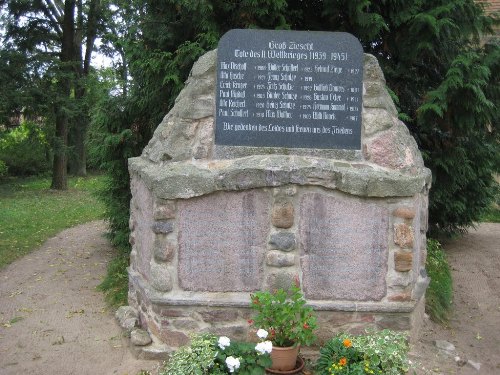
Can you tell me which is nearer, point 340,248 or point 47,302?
point 340,248

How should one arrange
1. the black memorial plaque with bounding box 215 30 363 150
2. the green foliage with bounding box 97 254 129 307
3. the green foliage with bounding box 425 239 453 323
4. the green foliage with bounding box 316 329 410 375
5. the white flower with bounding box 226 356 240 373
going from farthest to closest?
the green foliage with bounding box 97 254 129 307 → the green foliage with bounding box 425 239 453 323 → the black memorial plaque with bounding box 215 30 363 150 → the green foliage with bounding box 316 329 410 375 → the white flower with bounding box 226 356 240 373

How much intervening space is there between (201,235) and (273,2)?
3.28 metres

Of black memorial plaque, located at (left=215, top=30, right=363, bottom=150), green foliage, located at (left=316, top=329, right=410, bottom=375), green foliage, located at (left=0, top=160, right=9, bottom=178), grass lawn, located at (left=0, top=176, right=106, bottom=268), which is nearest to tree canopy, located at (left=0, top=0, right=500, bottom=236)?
grass lawn, located at (left=0, top=176, right=106, bottom=268)

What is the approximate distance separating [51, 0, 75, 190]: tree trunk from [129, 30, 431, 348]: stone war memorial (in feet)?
39.9

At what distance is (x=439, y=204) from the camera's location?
8023mm

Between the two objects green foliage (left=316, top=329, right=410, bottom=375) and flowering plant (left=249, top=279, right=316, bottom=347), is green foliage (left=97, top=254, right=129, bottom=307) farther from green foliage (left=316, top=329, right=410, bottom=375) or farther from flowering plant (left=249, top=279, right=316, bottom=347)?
green foliage (left=316, top=329, right=410, bottom=375)

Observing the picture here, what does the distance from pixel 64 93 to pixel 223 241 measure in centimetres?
1345

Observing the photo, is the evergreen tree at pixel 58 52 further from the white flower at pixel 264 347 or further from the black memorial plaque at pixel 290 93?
the white flower at pixel 264 347

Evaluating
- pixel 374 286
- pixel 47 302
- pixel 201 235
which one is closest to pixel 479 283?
pixel 374 286

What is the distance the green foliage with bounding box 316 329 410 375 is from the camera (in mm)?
3648

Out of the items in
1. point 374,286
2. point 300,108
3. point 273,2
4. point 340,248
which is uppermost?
point 273,2

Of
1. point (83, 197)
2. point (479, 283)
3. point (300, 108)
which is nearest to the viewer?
point (300, 108)

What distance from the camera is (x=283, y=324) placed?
3832 mm

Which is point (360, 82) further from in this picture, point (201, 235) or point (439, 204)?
→ point (439, 204)
